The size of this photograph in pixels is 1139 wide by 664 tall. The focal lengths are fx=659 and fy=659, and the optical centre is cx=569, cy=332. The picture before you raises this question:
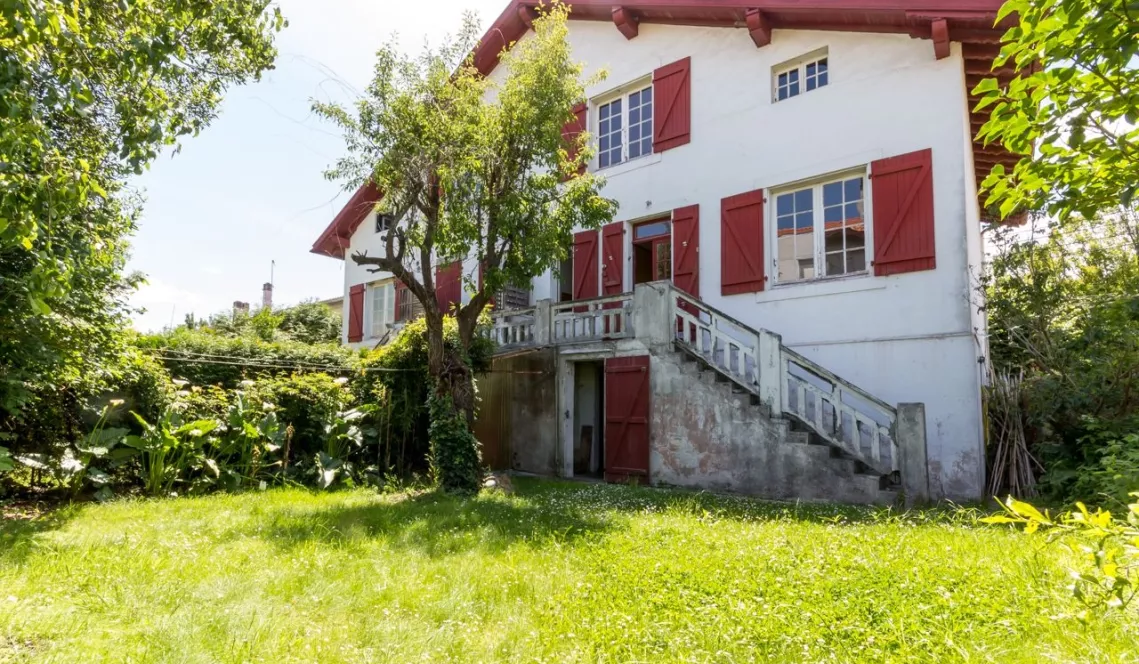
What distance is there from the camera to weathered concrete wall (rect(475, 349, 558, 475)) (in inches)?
448

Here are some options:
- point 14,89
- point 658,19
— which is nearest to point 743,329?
point 658,19

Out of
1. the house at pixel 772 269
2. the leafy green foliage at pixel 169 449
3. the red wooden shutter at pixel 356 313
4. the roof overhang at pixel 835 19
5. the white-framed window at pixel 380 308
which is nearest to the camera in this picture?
the leafy green foliage at pixel 169 449

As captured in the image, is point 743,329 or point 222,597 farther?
point 743,329

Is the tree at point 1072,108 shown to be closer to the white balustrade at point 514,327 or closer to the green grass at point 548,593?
the green grass at point 548,593

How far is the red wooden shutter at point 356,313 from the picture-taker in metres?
17.3

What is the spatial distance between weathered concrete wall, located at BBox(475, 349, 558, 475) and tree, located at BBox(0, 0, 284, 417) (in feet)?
20.4

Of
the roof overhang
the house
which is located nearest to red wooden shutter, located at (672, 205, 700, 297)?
the house

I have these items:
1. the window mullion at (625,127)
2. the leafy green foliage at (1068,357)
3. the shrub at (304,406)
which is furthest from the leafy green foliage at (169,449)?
the leafy green foliage at (1068,357)

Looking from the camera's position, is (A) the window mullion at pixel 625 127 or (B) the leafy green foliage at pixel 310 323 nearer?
(A) the window mullion at pixel 625 127

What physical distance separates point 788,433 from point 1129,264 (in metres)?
6.49

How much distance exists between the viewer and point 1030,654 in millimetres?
2805

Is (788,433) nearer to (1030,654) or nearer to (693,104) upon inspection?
(1030,654)

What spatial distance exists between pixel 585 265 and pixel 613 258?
0.62m

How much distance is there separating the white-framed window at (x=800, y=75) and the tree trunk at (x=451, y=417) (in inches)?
264
